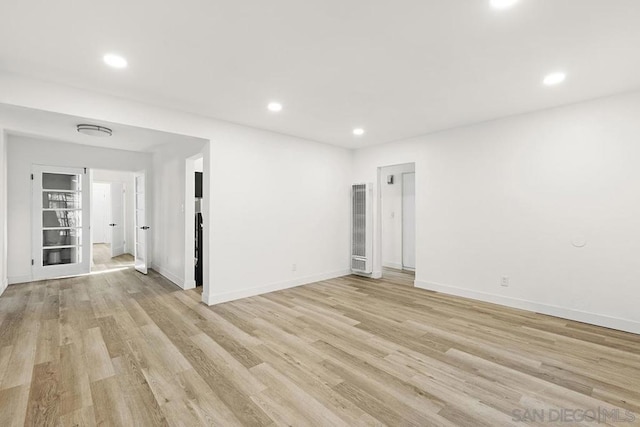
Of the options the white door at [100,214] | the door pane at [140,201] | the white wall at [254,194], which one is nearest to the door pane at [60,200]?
the door pane at [140,201]

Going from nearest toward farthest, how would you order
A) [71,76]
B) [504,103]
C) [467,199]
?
1. [71,76]
2. [504,103]
3. [467,199]


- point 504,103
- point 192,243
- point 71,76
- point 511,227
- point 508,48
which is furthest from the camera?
point 192,243

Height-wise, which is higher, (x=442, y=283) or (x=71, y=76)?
(x=71, y=76)

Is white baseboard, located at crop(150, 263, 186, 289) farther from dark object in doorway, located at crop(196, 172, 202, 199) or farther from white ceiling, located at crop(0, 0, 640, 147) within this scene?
white ceiling, located at crop(0, 0, 640, 147)

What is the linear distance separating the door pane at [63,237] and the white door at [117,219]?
102 inches

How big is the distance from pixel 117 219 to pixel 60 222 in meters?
3.34

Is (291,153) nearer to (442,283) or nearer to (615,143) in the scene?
(442,283)

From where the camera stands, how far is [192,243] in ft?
15.7

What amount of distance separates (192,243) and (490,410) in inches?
174

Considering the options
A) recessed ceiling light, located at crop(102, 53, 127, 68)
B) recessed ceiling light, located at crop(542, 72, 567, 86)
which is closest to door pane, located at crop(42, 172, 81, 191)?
recessed ceiling light, located at crop(102, 53, 127, 68)

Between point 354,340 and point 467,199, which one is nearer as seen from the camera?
point 354,340

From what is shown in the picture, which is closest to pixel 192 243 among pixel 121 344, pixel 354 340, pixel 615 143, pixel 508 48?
pixel 121 344

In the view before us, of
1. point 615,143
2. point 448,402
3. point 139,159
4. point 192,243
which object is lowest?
point 448,402

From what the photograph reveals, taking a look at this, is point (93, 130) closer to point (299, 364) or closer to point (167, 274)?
point (167, 274)
